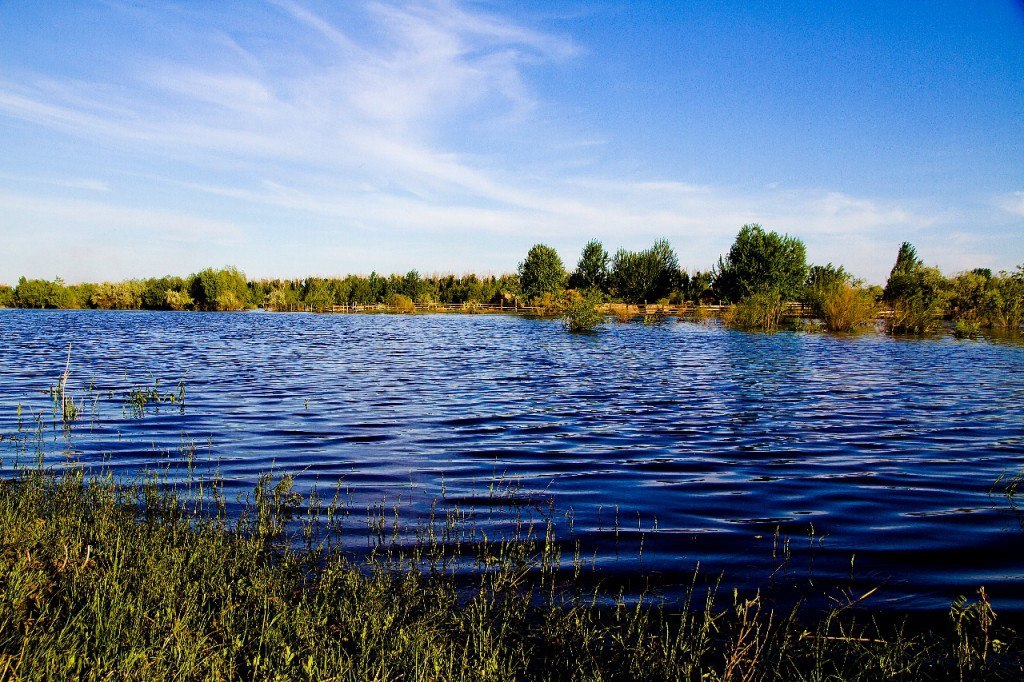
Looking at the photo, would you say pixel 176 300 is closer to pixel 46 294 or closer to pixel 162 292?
pixel 162 292

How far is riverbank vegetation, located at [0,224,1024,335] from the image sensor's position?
148 feet

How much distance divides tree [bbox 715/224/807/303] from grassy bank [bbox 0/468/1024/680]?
68504mm

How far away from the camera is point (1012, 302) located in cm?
4422

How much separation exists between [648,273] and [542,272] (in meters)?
17.8

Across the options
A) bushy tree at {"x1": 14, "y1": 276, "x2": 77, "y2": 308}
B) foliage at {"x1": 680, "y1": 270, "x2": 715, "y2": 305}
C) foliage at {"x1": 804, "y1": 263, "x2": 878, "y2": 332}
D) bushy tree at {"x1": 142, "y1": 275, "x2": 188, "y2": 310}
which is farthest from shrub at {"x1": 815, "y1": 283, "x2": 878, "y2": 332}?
bushy tree at {"x1": 14, "y1": 276, "x2": 77, "y2": 308}

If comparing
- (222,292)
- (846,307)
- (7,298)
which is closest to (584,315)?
(846,307)

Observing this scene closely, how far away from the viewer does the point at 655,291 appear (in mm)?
86625

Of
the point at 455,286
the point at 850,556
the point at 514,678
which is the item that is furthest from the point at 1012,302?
the point at 455,286

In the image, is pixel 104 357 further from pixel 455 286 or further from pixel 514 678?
pixel 455 286

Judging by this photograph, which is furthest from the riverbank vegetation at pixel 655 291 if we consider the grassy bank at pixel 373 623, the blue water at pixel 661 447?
the grassy bank at pixel 373 623

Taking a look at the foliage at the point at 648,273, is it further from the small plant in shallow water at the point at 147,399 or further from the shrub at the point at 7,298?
the shrub at the point at 7,298

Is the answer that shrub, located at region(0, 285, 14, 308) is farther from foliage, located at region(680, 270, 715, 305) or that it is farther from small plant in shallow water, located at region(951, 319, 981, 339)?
small plant in shallow water, located at region(951, 319, 981, 339)

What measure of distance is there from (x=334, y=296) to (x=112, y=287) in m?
42.4

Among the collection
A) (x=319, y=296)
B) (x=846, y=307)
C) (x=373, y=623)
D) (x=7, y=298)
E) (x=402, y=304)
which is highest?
(x=319, y=296)
